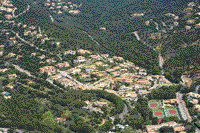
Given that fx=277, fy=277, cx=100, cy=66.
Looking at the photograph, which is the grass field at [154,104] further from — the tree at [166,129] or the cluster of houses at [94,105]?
the tree at [166,129]

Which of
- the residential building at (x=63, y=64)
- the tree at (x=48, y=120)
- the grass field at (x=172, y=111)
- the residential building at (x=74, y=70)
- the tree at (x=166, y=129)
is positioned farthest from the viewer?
the residential building at (x=63, y=64)

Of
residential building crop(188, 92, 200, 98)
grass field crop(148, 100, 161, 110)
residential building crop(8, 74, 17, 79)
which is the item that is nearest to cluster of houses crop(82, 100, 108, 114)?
grass field crop(148, 100, 161, 110)

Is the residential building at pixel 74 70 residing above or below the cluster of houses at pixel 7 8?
below

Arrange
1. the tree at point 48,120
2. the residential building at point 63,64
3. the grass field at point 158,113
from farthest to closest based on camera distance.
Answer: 1. the residential building at point 63,64
2. the grass field at point 158,113
3. the tree at point 48,120

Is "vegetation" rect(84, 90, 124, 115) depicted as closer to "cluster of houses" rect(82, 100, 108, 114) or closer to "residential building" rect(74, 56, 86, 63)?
"cluster of houses" rect(82, 100, 108, 114)

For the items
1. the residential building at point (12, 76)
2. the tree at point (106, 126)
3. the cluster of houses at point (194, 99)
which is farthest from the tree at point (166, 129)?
the residential building at point (12, 76)


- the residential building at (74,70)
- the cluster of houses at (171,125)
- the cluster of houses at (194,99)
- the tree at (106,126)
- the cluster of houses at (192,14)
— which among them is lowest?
the residential building at (74,70)

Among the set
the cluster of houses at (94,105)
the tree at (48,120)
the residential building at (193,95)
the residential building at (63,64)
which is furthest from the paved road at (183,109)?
the residential building at (63,64)

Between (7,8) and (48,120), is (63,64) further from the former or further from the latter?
(7,8)

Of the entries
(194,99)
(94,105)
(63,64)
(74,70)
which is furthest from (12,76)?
(194,99)

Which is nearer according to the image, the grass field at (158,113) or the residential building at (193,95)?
the grass field at (158,113)
